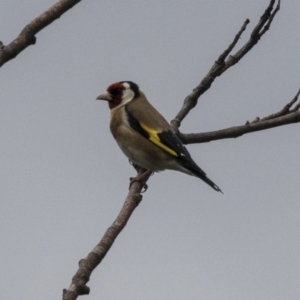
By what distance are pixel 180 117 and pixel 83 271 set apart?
3.54m

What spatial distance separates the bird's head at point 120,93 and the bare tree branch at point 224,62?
1.08 m

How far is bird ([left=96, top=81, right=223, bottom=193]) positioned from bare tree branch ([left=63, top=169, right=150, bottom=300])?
1.62 m

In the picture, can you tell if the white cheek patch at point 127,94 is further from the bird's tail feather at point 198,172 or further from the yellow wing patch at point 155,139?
the bird's tail feather at point 198,172

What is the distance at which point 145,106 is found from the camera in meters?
7.46

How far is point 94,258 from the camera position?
344 centimetres

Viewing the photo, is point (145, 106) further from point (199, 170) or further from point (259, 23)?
point (259, 23)

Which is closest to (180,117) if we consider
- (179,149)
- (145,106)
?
(179,149)

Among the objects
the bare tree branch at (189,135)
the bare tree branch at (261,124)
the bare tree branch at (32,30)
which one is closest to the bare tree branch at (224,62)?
the bare tree branch at (189,135)

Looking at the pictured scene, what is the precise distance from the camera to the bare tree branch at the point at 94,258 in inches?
119

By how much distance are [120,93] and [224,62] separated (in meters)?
1.86

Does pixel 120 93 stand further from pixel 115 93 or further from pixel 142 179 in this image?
pixel 142 179

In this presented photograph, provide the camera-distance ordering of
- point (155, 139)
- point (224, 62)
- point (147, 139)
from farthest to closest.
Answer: point (147, 139) < point (155, 139) < point (224, 62)

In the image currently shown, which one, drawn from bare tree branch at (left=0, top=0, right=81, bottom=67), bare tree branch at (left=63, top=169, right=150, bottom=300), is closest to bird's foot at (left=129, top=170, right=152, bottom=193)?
bare tree branch at (left=63, top=169, right=150, bottom=300)

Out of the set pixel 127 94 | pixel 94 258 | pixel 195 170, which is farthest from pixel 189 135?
pixel 94 258
